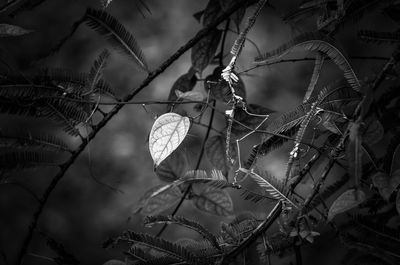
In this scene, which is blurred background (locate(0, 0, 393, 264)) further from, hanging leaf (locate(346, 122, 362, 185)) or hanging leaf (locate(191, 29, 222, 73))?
hanging leaf (locate(346, 122, 362, 185))

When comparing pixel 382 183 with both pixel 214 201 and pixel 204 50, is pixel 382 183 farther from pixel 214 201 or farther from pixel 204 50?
pixel 204 50

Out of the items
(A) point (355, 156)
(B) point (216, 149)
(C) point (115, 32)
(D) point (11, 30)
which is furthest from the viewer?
(B) point (216, 149)

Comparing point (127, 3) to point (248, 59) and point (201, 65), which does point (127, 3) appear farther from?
point (201, 65)

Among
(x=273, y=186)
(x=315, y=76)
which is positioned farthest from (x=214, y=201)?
(x=315, y=76)

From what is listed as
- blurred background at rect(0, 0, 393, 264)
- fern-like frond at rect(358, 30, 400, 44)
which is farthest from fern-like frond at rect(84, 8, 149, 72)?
blurred background at rect(0, 0, 393, 264)

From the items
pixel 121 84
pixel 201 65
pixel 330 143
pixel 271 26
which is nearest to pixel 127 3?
pixel 121 84
